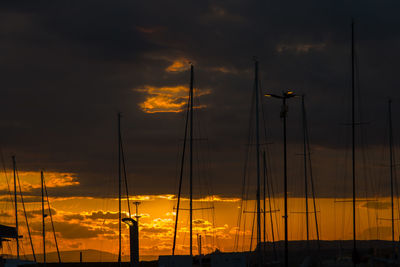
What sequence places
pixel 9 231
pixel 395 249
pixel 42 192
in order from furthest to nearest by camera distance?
pixel 42 192, pixel 395 249, pixel 9 231

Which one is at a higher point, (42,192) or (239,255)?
(42,192)

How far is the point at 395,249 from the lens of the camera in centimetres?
8088

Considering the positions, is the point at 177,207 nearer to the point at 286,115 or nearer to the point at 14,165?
the point at 286,115

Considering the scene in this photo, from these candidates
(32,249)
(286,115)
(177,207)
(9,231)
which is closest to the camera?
(286,115)

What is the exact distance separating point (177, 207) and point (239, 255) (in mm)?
6920

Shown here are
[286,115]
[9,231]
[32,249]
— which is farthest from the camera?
[32,249]

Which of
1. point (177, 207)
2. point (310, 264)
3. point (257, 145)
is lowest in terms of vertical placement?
point (310, 264)

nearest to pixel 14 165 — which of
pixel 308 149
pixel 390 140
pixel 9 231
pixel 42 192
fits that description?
pixel 42 192

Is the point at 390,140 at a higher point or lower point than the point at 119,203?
higher

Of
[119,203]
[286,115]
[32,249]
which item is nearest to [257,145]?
[286,115]

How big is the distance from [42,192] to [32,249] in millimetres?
10294

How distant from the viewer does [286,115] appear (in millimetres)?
54625

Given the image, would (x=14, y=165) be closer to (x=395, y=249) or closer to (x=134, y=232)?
(x=134, y=232)

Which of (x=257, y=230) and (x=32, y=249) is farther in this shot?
(x=32, y=249)
